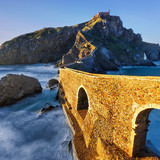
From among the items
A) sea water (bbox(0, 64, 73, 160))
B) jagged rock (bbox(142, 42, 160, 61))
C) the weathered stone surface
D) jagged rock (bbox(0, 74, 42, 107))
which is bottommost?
sea water (bbox(0, 64, 73, 160))

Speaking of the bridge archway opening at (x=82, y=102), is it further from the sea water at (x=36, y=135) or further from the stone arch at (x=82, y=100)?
the sea water at (x=36, y=135)

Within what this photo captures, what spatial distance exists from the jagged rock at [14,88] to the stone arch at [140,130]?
794 inches

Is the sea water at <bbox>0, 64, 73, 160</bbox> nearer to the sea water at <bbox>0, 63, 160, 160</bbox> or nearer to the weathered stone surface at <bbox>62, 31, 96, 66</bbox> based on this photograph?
the sea water at <bbox>0, 63, 160, 160</bbox>

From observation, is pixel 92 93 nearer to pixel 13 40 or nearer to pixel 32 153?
pixel 32 153

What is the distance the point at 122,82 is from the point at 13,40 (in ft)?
380

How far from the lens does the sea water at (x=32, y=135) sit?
1053cm

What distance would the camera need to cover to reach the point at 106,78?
8.74 meters

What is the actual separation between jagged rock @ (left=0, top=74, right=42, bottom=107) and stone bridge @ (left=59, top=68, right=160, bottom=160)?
51.1 feet

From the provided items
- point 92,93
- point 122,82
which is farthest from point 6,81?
point 122,82

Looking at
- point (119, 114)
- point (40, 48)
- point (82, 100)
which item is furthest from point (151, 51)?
point (119, 114)

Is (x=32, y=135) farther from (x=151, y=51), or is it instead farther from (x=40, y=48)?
(x=151, y=51)

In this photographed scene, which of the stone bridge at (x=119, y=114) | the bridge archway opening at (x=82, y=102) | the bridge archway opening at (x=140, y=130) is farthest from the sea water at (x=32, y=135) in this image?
the bridge archway opening at (x=140, y=130)

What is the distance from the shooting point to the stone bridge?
643 cm

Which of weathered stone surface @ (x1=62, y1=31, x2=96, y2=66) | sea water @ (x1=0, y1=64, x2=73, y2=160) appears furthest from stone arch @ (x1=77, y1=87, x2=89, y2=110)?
weathered stone surface @ (x1=62, y1=31, x2=96, y2=66)
